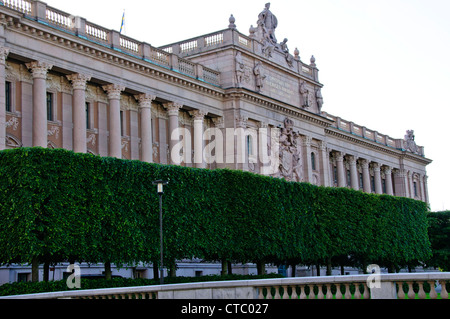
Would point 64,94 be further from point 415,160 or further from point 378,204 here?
point 415,160

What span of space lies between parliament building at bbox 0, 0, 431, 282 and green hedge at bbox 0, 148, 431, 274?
7.80m

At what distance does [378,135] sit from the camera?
90.6m

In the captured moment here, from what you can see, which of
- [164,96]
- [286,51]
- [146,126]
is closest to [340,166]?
[286,51]

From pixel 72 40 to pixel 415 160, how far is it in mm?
65175

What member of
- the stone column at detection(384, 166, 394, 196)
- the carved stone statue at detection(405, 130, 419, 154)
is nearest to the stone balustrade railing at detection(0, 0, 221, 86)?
the stone column at detection(384, 166, 394, 196)

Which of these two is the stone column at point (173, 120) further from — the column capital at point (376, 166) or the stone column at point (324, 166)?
the column capital at point (376, 166)

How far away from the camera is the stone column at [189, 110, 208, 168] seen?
54375mm

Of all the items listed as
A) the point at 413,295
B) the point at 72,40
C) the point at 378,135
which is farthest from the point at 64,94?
the point at 378,135

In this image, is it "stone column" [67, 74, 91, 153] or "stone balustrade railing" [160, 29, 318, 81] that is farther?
"stone balustrade railing" [160, 29, 318, 81]

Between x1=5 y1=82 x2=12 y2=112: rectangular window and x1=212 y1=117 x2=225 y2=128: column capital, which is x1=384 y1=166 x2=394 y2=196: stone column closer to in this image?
x1=212 y1=117 x2=225 y2=128: column capital

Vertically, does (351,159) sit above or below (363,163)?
above

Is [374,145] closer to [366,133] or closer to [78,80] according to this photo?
[366,133]

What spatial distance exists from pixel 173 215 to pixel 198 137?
61.4 feet

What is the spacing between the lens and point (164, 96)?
52.4m
